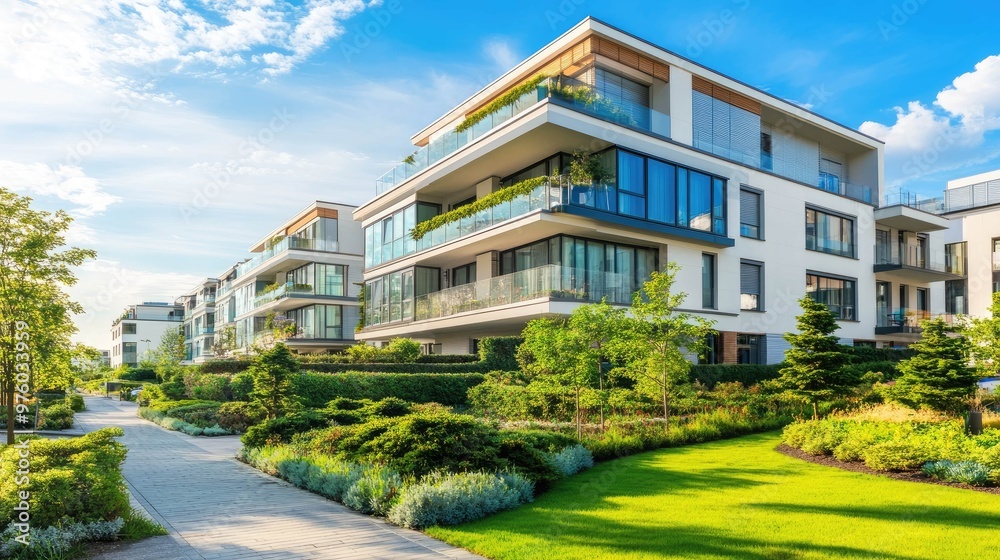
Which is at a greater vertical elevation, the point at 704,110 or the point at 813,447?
the point at 704,110

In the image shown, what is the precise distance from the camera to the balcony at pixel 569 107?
24156 millimetres

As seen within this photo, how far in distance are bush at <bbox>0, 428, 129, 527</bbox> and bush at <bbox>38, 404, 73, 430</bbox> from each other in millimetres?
15072

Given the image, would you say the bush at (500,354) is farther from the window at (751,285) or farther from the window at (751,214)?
the window at (751,214)

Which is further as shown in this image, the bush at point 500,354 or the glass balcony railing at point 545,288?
the bush at point 500,354

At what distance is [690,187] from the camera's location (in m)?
27.5

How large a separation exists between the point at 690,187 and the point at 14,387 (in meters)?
22.8

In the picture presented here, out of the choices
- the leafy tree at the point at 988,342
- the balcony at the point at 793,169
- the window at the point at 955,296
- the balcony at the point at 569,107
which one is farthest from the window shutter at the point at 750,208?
the window at the point at 955,296

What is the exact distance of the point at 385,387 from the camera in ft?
73.9

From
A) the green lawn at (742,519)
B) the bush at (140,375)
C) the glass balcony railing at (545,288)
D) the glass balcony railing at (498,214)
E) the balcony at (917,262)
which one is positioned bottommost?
the bush at (140,375)

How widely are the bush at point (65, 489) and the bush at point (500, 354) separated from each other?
1557 cm

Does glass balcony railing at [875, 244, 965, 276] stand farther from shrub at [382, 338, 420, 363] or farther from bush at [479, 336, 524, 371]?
shrub at [382, 338, 420, 363]

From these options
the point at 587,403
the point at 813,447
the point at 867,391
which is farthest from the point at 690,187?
the point at 813,447

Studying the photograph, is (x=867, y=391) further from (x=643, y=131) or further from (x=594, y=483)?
(x=594, y=483)

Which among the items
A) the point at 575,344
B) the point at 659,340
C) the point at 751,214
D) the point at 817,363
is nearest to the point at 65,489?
the point at 575,344
